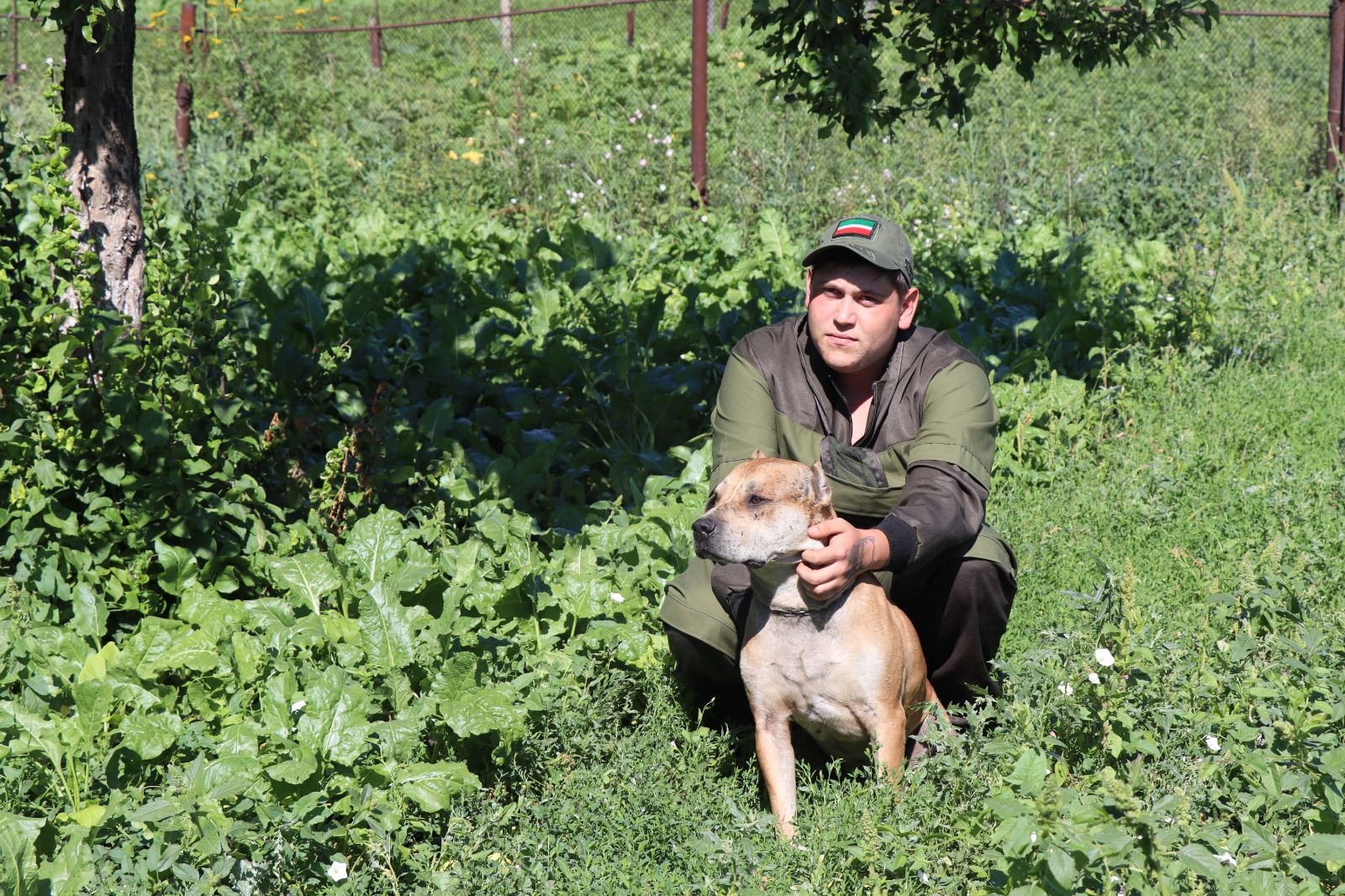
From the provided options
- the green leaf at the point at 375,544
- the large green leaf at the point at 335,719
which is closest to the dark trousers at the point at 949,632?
the large green leaf at the point at 335,719

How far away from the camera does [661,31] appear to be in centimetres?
1803

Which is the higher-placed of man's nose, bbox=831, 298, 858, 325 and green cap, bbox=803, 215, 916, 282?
green cap, bbox=803, 215, 916, 282

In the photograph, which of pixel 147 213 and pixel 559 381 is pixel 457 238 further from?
pixel 147 213

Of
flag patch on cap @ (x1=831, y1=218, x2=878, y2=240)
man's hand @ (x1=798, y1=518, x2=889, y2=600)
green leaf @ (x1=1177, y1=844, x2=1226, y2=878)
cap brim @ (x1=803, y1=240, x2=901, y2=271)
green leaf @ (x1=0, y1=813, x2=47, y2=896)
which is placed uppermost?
flag patch on cap @ (x1=831, y1=218, x2=878, y2=240)

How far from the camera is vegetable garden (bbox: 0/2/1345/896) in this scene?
9.71 feet

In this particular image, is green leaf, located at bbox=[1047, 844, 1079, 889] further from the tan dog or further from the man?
the man

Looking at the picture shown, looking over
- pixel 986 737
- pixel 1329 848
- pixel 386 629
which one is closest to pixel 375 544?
pixel 386 629

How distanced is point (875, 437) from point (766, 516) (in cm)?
67

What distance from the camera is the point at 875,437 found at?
3586 mm

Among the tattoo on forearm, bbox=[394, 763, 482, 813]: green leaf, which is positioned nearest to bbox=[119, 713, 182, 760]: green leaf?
bbox=[394, 763, 482, 813]: green leaf

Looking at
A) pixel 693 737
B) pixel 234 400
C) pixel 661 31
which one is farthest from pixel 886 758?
pixel 661 31

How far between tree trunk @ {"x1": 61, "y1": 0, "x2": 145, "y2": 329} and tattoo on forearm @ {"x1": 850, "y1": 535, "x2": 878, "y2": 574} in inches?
113

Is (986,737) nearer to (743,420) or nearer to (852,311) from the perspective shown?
(743,420)

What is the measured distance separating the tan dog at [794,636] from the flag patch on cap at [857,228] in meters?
0.69
